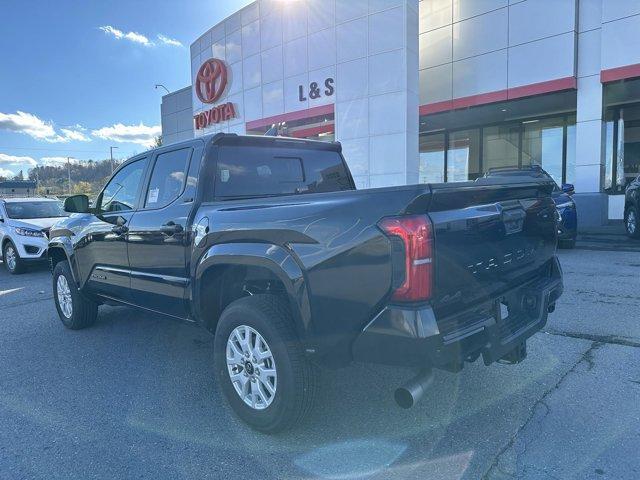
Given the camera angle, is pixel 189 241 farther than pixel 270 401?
Yes

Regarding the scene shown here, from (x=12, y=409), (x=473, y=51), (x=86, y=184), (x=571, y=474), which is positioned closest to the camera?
(x=571, y=474)

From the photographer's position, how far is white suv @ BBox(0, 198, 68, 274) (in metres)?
9.81

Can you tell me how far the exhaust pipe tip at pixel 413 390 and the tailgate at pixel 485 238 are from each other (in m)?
0.37

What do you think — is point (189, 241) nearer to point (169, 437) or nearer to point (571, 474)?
point (169, 437)

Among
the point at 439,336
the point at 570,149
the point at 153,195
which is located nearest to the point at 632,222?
the point at 570,149

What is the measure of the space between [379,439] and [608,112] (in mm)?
16402

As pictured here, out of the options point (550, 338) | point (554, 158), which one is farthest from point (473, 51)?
point (550, 338)

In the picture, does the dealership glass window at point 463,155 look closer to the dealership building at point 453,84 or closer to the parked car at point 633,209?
the dealership building at point 453,84

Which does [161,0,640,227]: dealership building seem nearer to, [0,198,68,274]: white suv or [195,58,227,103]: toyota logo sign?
[195,58,227,103]: toyota logo sign

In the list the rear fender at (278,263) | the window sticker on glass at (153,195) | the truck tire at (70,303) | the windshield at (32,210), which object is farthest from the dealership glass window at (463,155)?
the rear fender at (278,263)

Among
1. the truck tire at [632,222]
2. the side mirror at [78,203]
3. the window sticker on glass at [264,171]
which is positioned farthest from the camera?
the truck tire at [632,222]

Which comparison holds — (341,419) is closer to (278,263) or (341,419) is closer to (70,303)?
(278,263)

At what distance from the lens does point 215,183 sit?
3.70m

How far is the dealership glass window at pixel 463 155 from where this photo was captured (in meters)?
18.7
